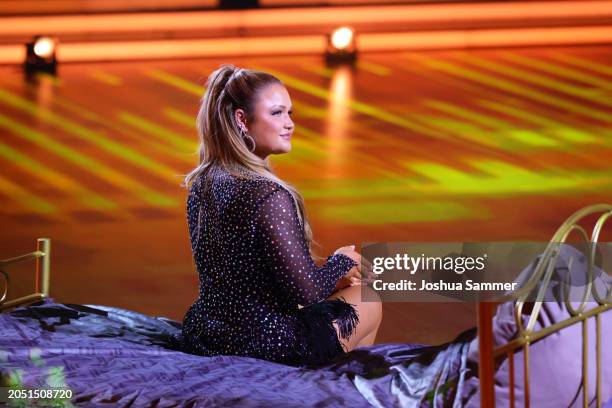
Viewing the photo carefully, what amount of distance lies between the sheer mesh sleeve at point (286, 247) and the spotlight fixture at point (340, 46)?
16.4ft

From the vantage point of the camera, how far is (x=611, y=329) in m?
2.09

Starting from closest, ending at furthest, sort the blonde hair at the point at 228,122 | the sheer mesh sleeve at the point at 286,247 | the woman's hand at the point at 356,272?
the sheer mesh sleeve at the point at 286,247 → the blonde hair at the point at 228,122 → the woman's hand at the point at 356,272

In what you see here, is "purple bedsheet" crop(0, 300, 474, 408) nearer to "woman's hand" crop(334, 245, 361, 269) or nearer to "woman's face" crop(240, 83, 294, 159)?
"woman's hand" crop(334, 245, 361, 269)

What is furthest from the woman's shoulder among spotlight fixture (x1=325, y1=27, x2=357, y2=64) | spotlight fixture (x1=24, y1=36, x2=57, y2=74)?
spotlight fixture (x1=24, y1=36, x2=57, y2=74)

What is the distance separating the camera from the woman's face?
233 centimetres

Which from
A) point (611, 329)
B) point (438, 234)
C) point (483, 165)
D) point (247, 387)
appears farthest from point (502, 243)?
point (247, 387)

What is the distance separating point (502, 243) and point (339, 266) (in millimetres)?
1796

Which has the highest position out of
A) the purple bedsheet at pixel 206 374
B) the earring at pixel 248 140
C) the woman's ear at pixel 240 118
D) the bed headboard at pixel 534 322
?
the woman's ear at pixel 240 118

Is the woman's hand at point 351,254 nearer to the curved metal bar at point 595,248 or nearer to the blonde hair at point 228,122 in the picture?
the blonde hair at point 228,122

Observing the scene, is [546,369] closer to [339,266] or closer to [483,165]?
[339,266]

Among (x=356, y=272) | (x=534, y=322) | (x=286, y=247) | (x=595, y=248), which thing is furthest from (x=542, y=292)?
(x=356, y=272)

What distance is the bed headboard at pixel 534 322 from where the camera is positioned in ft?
5.48

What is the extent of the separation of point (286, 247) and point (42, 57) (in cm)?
524

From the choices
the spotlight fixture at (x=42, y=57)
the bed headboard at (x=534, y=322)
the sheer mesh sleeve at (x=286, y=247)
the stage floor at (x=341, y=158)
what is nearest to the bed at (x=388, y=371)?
the bed headboard at (x=534, y=322)
